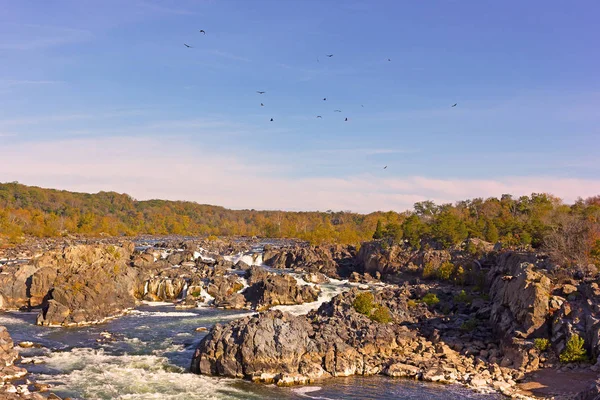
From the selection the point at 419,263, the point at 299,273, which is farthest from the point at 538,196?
the point at 299,273

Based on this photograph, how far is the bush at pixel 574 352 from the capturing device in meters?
33.9

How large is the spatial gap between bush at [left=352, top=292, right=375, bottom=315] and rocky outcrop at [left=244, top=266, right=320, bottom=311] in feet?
44.8

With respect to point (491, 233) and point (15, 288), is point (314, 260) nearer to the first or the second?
point (491, 233)

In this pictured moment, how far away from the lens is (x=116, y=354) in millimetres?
37375

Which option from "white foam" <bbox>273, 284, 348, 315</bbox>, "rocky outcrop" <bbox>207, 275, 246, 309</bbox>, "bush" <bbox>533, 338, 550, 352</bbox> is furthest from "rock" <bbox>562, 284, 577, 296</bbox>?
"rocky outcrop" <bbox>207, 275, 246, 309</bbox>

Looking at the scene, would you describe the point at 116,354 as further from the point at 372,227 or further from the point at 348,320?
the point at 372,227

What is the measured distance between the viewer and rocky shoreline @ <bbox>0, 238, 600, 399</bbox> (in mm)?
33781

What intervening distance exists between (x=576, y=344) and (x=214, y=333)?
24.7 meters

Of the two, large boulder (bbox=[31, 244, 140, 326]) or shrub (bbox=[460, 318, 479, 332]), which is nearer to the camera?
shrub (bbox=[460, 318, 479, 332])

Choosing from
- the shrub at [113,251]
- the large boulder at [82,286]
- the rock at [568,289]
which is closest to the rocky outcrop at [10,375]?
the large boulder at [82,286]

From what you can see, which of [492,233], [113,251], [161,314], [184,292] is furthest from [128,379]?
[492,233]

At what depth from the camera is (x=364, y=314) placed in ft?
146

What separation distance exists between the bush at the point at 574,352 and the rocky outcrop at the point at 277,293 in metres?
31.1

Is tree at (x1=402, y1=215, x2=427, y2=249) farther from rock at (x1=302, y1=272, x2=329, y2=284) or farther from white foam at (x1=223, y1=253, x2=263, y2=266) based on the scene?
white foam at (x1=223, y1=253, x2=263, y2=266)
